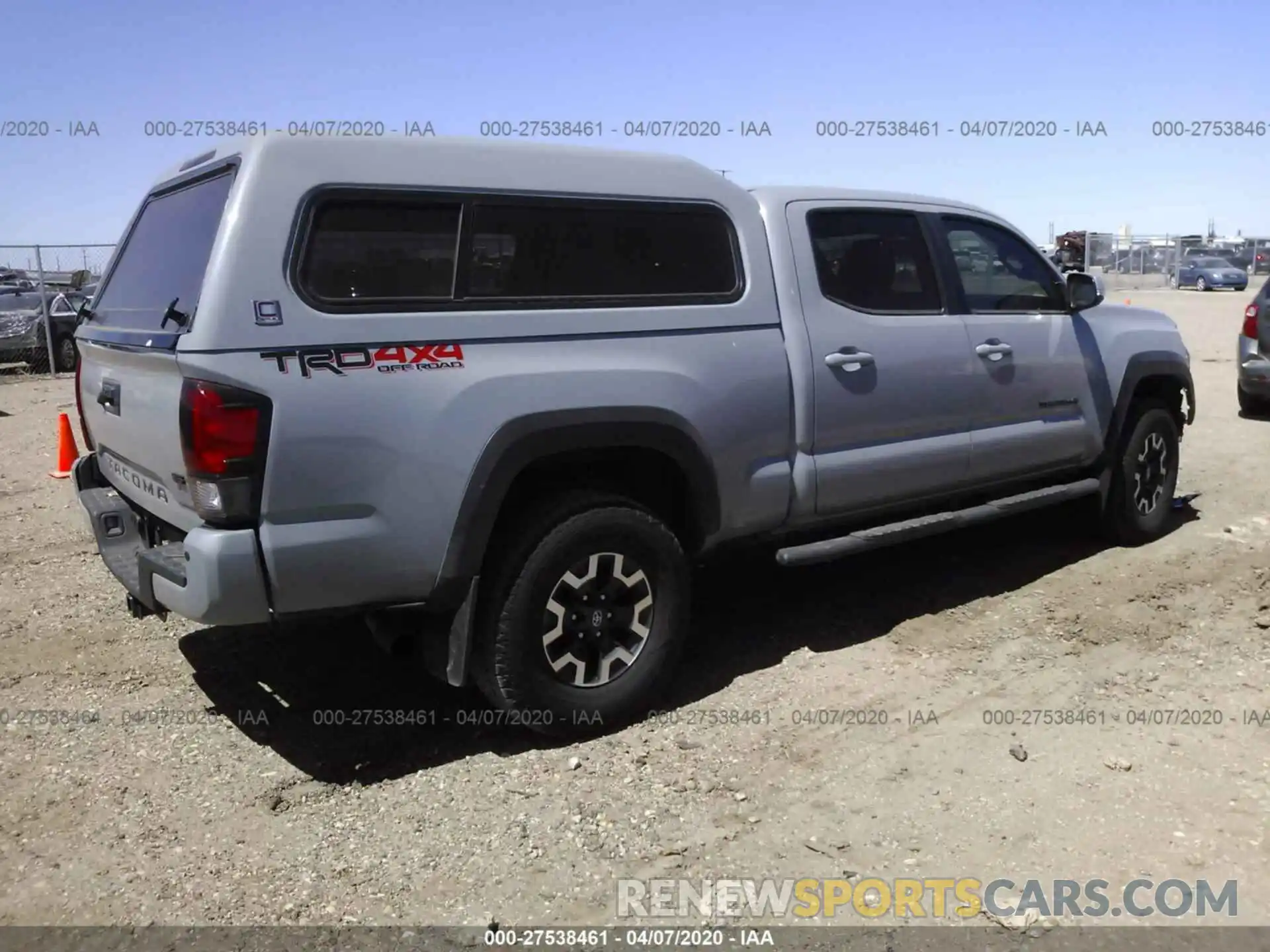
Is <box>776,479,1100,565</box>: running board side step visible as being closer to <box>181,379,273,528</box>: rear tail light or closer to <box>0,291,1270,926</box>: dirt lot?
<box>0,291,1270,926</box>: dirt lot

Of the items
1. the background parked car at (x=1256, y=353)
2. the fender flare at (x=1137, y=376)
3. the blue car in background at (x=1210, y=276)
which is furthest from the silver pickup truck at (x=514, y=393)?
the blue car in background at (x=1210, y=276)

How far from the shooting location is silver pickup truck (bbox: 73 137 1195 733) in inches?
129

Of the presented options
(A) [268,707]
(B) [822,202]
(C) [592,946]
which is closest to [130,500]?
(A) [268,707]

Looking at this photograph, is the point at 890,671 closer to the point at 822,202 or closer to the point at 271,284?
the point at 822,202

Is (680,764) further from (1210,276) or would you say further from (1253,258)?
(1253,258)

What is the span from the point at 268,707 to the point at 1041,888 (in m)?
2.92

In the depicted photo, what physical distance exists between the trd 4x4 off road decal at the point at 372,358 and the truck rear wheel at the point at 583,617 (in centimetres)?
67

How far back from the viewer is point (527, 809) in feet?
11.5

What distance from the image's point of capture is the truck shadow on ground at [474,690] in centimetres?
400

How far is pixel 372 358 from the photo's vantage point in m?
3.35

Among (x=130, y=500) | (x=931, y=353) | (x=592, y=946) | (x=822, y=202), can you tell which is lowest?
(x=592, y=946)
